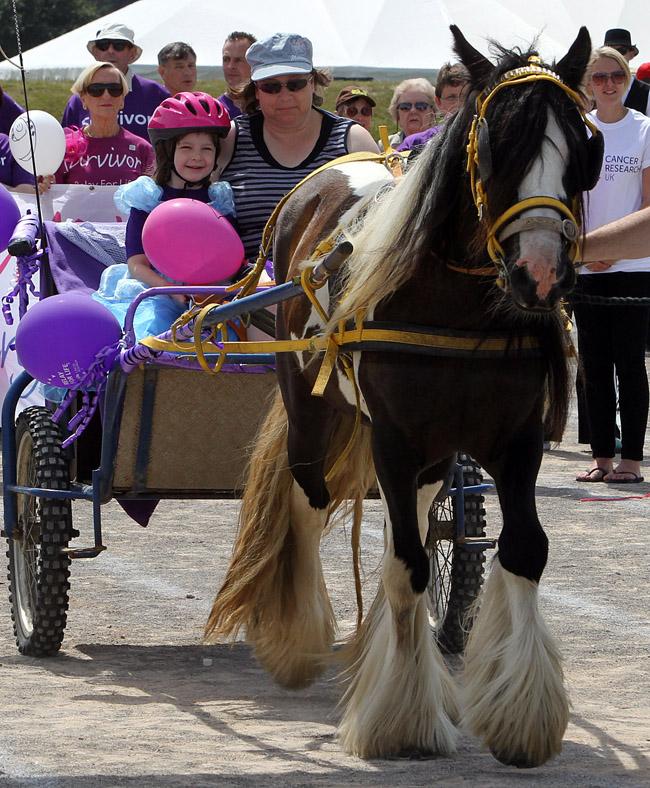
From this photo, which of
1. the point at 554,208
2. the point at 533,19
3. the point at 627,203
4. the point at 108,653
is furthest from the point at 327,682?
the point at 533,19

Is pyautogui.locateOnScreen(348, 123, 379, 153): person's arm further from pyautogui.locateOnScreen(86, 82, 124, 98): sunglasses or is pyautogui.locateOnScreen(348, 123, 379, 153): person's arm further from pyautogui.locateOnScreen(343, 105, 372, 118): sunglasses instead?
pyautogui.locateOnScreen(343, 105, 372, 118): sunglasses

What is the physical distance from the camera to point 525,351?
3.91m

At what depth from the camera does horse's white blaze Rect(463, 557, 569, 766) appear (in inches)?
150

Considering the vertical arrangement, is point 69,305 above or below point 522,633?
above

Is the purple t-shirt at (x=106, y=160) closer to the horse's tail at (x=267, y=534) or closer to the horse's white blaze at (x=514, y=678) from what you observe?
the horse's tail at (x=267, y=534)

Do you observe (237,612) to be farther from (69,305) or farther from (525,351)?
(525,351)

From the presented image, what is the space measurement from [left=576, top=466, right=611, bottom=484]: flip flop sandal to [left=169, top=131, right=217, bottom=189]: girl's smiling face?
4.12m

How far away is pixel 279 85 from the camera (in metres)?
5.46

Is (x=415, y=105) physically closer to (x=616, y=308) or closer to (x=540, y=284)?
(x=616, y=308)

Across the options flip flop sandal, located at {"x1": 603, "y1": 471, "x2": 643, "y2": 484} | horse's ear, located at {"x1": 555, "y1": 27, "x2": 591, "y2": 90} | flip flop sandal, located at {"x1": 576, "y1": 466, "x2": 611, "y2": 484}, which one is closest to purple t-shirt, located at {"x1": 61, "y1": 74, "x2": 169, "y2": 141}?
flip flop sandal, located at {"x1": 576, "y1": 466, "x2": 611, "y2": 484}

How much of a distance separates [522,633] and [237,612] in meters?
1.45

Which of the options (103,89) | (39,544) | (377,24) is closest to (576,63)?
(39,544)

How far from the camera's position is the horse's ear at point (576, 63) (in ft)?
12.3

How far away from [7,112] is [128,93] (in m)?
0.76
